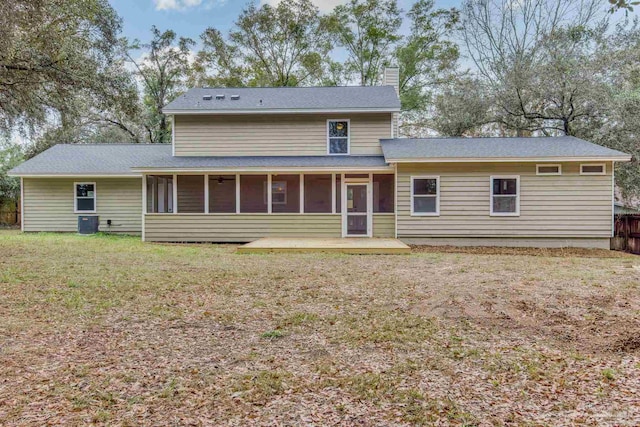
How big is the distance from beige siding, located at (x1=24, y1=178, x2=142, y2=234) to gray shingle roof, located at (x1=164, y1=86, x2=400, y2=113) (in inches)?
155

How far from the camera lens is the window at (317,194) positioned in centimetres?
1454

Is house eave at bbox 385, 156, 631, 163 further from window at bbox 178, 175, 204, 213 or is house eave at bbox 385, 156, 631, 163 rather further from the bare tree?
the bare tree

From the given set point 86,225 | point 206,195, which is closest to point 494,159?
point 206,195

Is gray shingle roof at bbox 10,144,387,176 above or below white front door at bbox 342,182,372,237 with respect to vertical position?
above

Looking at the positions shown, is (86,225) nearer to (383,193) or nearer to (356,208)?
(356,208)

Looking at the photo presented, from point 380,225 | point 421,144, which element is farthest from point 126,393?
point 421,144

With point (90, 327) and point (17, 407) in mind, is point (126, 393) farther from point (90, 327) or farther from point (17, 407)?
point (90, 327)

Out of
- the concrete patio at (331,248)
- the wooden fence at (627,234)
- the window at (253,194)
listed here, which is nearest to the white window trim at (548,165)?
the wooden fence at (627,234)

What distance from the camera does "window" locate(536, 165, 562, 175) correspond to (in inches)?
480

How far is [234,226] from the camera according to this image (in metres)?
13.5

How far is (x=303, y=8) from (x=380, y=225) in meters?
19.2

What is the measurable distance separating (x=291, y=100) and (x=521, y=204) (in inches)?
354

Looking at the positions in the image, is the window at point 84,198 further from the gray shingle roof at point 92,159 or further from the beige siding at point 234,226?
the beige siding at point 234,226

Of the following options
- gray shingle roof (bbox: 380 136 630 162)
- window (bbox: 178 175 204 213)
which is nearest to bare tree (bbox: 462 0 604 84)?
gray shingle roof (bbox: 380 136 630 162)
